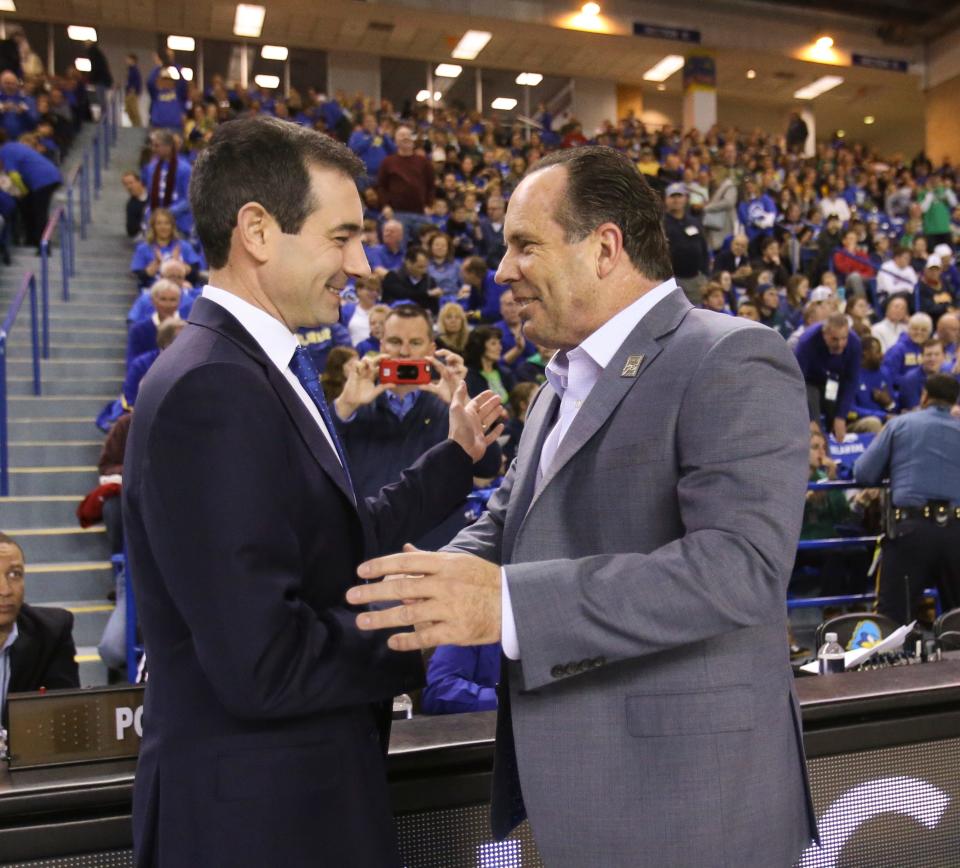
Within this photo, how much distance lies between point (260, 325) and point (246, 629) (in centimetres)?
45

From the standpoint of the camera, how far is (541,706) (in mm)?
1420

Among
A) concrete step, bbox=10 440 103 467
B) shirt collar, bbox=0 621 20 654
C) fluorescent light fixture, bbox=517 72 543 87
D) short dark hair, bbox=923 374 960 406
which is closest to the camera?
shirt collar, bbox=0 621 20 654

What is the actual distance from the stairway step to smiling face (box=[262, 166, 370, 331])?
4927 millimetres

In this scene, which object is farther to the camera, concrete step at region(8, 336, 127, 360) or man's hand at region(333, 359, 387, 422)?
concrete step at region(8, 336, 127, 360)

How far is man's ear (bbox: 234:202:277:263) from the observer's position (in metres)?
1.42

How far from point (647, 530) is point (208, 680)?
62cm

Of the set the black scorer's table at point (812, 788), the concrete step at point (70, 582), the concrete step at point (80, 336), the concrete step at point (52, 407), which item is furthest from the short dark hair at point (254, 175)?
the concrete step at point (80, 336)

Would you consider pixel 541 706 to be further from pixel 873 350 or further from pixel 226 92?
pixel 226 92

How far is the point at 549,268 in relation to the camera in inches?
62.7

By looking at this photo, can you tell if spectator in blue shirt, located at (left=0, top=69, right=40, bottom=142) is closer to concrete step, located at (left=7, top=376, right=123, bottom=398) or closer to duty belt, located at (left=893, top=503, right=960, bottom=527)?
concrete step, located at (left=7, top=376, right=123, bottom=398)

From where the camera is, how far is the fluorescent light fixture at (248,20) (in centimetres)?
1903

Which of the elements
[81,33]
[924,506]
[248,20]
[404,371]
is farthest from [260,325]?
[81,33]

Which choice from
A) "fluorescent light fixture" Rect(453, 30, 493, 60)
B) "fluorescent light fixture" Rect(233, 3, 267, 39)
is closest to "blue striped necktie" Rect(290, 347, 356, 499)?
"fluorescent light fixture" Rect(233, 3, 267, 39)

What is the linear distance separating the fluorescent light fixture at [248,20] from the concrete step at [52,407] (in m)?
14.0
